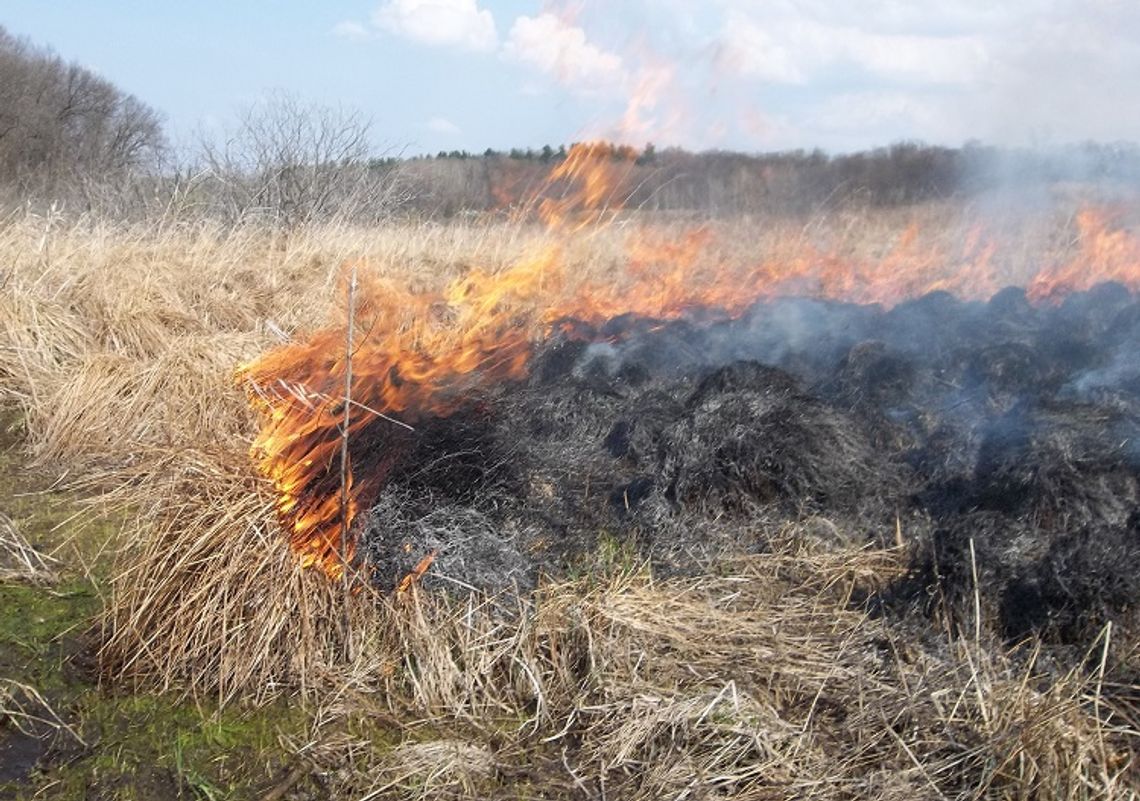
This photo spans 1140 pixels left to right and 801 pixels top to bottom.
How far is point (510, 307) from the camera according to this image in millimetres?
8109

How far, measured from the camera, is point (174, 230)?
976cm

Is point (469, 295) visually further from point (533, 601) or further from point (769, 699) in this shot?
point (769, 699)

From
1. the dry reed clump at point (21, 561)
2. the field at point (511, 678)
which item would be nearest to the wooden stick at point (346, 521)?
the field at point (511, 678)

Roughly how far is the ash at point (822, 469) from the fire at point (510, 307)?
0.22m

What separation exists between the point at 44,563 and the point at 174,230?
6.38m

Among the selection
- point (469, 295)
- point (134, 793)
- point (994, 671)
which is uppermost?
point (469, 295)

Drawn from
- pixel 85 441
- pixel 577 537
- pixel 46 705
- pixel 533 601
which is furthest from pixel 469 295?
pixel 46 705

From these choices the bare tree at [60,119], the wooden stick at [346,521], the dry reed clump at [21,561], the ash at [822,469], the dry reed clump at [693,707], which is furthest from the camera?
the bare tree at [60,119]

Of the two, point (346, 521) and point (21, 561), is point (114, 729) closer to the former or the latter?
point (346, 521)

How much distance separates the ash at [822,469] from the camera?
3611 mm

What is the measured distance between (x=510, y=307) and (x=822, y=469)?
4.15 m

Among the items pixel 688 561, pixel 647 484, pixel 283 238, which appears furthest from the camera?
pixel 283 238

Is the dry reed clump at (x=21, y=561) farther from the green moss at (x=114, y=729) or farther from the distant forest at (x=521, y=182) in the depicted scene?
the distant forest at (x=521, y=182)

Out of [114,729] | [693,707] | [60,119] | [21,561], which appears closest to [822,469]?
[693,707]
